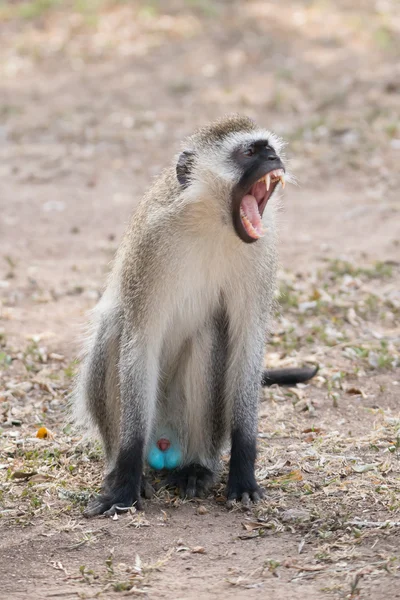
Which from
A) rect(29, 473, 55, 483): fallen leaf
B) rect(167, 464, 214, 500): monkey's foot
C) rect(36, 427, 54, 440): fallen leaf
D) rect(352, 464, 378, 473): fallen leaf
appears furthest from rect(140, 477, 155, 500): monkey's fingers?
rect(352, 464, 378, 473): fallen leaf

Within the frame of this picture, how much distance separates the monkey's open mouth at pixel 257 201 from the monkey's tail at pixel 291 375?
1.67m

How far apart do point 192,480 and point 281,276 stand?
330 cm

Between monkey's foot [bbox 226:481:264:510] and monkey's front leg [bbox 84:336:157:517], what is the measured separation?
431 millimetres

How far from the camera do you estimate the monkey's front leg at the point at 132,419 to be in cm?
458

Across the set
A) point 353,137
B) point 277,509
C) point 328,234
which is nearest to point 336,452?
point 277,509

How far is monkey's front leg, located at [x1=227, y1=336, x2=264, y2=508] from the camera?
4688 mm

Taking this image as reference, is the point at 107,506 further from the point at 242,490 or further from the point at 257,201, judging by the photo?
the point at 257,201

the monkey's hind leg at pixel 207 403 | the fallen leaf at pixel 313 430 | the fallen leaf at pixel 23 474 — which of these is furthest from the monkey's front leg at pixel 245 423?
the fallen leaf at pixel 23 474

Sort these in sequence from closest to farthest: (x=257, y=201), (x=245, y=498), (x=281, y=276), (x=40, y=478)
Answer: (x=257, y=201) → (x=245, y=498) → (x=40, y=478) → (x=281, y=276)

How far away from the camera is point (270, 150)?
173 inches

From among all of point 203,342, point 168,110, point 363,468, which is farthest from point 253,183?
point 168,110

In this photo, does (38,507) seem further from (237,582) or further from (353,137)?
(353,137)

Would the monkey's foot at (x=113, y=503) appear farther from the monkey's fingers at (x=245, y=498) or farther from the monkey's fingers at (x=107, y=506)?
the monkey's fingers at (x=245, y=498)

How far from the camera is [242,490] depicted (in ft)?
15.3
